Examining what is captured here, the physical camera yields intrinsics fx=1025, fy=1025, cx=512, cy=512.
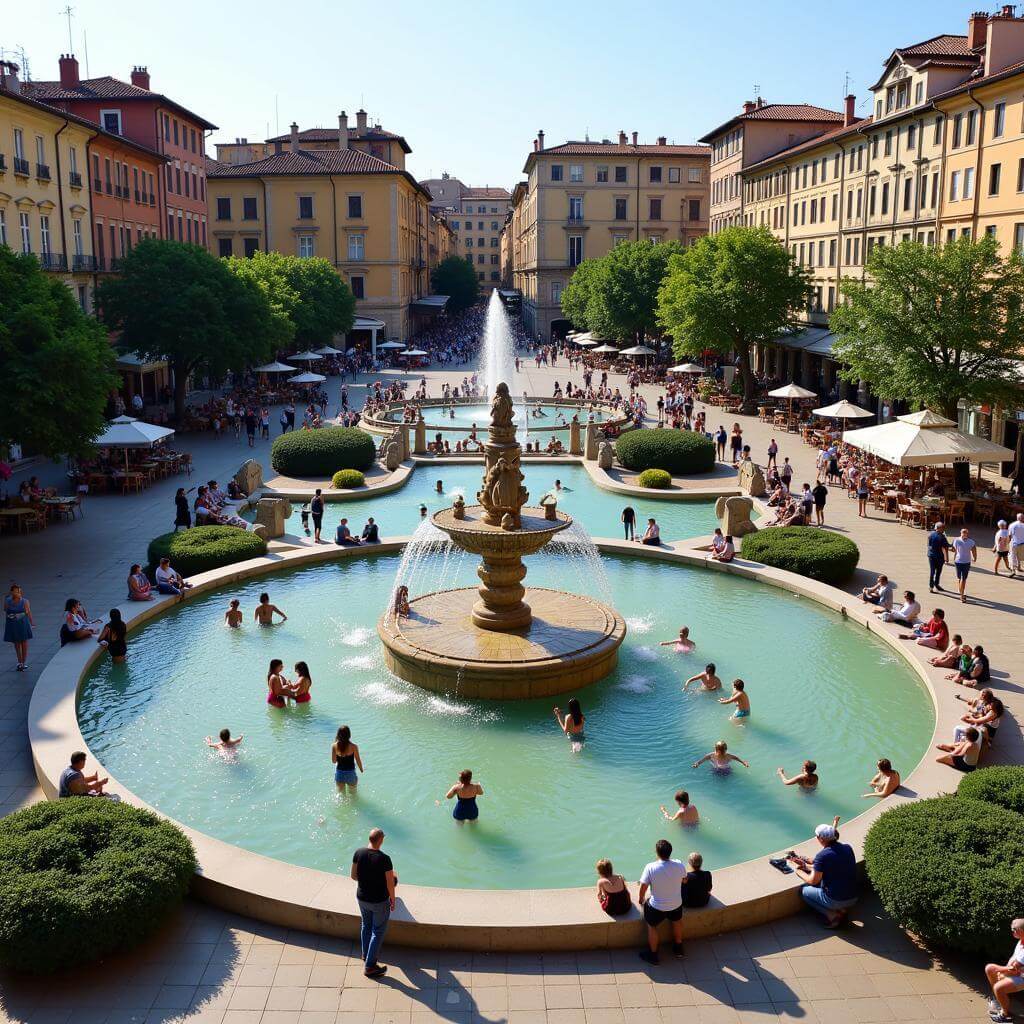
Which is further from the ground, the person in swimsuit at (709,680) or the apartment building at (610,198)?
the apartment building at (610,198)

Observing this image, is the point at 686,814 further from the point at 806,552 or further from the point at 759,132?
the point at 759,132

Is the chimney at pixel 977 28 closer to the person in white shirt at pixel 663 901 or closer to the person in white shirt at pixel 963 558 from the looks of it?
the person in white shirt at pixel 963 558

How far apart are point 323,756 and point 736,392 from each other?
147 feet

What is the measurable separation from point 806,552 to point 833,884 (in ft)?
43.3

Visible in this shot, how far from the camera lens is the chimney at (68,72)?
56069 millimetres

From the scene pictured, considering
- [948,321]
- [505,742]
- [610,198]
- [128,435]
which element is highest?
[610,198]

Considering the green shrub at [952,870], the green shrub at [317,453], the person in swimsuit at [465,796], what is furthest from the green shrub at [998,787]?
the green shrub at [317,453]

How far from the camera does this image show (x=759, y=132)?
71125 mm

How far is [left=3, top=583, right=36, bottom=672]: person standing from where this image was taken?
1706cm

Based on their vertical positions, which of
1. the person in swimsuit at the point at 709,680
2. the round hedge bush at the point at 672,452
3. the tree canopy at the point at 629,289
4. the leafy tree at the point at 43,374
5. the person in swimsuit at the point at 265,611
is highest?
the tree canopy at the point at 629,289

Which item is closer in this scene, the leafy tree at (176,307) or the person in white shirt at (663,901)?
the person in white shirt at (663,901)

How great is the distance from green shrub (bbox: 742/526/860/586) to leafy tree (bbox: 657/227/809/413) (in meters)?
28.7

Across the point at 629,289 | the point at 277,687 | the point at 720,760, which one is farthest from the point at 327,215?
the point at 720,760

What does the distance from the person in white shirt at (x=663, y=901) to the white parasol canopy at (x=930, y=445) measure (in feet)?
63.0
